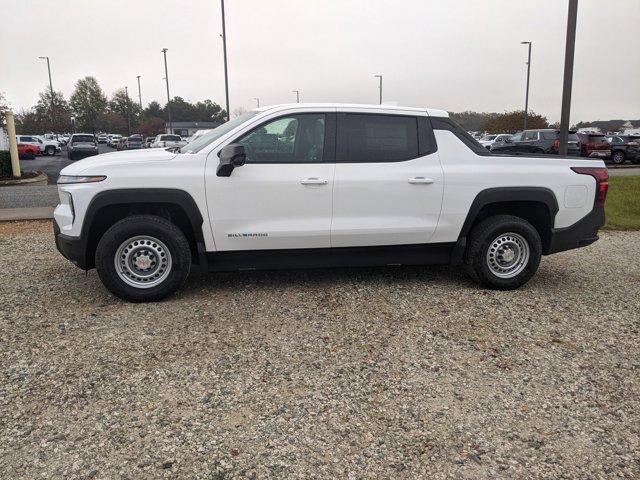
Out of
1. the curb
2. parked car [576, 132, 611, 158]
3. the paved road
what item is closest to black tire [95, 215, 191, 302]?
the curb


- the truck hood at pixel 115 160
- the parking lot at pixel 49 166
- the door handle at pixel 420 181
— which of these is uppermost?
the truck hood at pixel 115 160

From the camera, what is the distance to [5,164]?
18234mm

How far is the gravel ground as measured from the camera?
9.09 ft

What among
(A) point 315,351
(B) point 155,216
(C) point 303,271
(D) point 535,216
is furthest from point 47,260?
(D) point 535,216

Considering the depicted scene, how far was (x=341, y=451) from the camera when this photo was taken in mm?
2826

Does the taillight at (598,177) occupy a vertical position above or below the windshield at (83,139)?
below

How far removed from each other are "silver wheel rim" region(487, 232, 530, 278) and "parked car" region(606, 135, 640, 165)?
2364cm

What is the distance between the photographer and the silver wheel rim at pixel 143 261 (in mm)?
4926

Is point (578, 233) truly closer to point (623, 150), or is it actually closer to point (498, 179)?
point (498, 179)

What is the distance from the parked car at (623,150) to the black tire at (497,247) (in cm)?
2366

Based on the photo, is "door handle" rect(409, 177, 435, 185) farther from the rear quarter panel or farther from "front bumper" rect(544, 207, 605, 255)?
"front bumper" rect(544, 207, 605, 255)

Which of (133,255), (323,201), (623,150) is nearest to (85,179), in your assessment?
(133,255)

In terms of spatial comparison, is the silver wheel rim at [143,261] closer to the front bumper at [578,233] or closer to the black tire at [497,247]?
the black tire at [497,247]

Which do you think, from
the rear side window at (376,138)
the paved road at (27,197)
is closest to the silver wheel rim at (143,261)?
the rear side window at (376,138)
